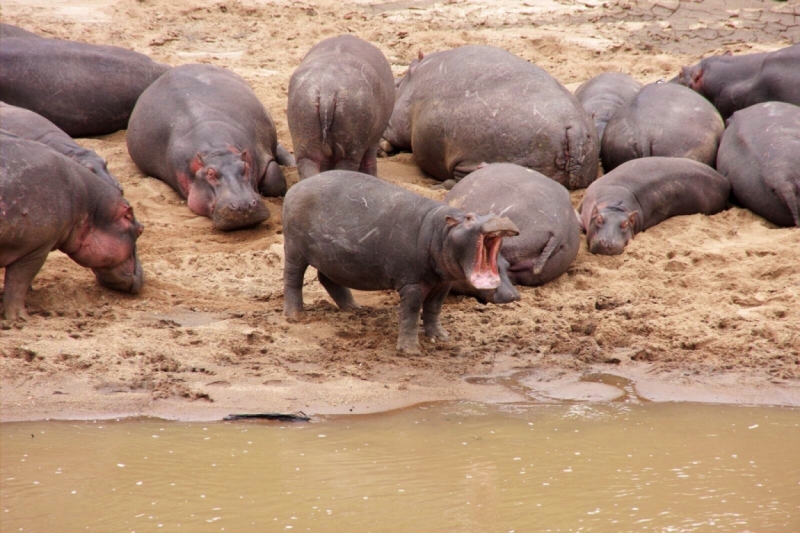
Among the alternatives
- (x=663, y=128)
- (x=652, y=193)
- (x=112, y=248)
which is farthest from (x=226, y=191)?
(x=663, y=128)

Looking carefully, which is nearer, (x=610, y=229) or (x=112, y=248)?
(x=112, y=248)

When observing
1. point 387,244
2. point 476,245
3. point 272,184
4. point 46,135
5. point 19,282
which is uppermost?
point 476,245

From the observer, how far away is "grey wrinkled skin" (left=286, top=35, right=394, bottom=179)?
7844mm

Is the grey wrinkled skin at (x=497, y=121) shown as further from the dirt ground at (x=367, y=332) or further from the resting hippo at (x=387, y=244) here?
the resting hippo at (x=387, y=244)

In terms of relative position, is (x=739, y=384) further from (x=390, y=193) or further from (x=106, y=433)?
(x=106, y=433)

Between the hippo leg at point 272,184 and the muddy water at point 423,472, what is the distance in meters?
3.95

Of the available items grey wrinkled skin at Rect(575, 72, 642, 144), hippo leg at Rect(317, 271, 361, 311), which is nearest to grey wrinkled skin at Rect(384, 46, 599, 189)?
grey wrinkled skin at Rect(575, 72, 642, 144)

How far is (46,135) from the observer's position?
7.80m

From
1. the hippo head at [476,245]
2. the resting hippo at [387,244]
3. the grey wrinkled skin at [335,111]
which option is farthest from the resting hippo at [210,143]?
the hippo head at [476,245]

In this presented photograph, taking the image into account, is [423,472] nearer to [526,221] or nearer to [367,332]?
[367,332]

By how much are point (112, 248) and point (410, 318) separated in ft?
6.09

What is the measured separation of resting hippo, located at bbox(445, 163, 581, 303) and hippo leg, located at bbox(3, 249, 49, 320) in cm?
238

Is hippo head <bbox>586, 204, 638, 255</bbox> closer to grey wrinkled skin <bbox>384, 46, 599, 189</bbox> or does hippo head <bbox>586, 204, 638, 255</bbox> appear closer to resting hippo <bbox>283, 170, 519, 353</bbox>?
grey wrinkled skin <bbox>384, 46, 599, 189</bbox>

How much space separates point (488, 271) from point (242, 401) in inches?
51.7
